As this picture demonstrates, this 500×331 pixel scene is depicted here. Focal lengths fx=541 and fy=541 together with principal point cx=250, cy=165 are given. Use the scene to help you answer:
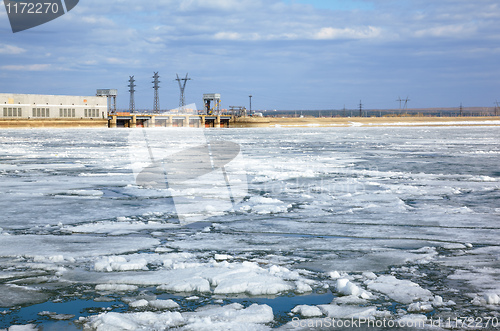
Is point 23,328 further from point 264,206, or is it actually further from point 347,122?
point 347,122

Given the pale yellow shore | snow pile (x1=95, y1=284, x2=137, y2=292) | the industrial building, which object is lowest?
snow pile (x1=95, y1=284, x2=137, y2=292)

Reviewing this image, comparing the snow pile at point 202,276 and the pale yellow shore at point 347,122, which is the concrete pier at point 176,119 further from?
the snow pile at point 202,276

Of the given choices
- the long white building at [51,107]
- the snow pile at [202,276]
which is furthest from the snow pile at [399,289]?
the long white building at [51,107]

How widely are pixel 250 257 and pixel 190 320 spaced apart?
1.86 m

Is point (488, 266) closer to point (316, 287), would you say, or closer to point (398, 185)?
point (316, 287)

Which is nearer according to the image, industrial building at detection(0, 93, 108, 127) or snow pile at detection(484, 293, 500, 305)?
snow pile at detection(484, 293, 500, 305)

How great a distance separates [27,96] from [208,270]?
293ft

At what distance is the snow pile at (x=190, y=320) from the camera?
12.2 ft

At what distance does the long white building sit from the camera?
8356 centimetres

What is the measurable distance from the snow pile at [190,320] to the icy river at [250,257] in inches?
0.6

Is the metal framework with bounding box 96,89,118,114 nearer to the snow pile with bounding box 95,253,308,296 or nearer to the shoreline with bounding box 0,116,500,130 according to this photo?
the shoreline with bounding box 0,116,500,130

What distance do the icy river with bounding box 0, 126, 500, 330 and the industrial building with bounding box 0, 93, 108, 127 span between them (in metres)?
77.3

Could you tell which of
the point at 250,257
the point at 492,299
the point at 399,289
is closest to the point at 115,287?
the point at 250,257

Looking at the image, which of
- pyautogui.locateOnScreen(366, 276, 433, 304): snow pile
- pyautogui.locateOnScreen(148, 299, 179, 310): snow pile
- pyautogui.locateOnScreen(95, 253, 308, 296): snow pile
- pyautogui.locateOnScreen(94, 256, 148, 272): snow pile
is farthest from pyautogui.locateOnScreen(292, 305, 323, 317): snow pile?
pyautogui.locateOnScreen(94, 256, 148, 272): snow pile
